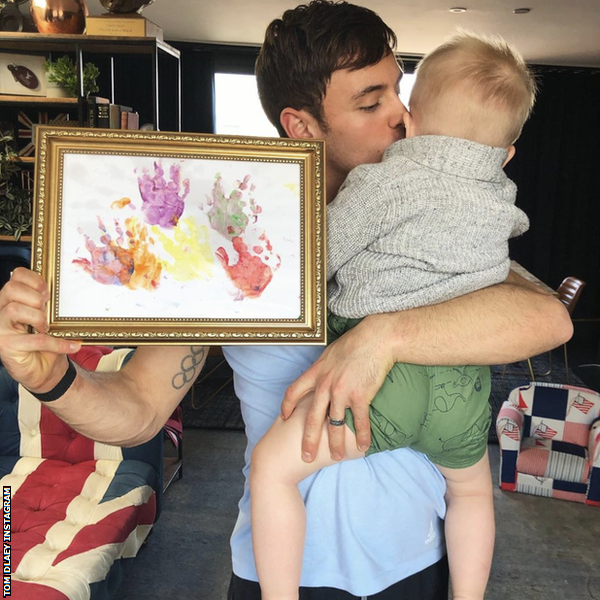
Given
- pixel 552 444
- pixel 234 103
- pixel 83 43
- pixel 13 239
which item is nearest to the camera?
pixel 552 444

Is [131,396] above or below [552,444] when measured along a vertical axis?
above

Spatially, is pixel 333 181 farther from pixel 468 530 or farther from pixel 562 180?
pixel 562 180

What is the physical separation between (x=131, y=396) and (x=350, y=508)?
48cm

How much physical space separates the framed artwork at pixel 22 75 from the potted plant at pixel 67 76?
107 millimetres

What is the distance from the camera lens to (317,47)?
135 cm

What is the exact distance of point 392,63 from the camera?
4.60 feet

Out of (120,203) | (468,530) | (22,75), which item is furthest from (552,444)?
(22,75)

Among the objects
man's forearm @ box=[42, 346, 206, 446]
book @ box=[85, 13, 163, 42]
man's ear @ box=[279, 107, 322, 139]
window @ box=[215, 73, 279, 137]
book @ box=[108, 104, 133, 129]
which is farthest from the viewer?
window @ box=[215, 73, 279, 137]

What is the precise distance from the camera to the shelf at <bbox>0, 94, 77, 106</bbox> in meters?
5.48

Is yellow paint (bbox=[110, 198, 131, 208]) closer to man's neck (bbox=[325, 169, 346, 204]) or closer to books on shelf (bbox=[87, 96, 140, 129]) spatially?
man's neck (bbox=[325, 169, 346, 204])

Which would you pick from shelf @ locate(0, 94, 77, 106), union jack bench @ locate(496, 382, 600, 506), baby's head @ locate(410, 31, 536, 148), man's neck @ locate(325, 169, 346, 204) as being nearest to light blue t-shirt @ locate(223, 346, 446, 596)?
man's neck @ locate(325, 169, 346, 204)

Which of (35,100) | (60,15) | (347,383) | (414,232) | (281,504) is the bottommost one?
(281,504)

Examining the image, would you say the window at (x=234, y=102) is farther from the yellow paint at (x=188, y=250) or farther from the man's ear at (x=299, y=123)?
the yellow paint at (x=188, y=250)

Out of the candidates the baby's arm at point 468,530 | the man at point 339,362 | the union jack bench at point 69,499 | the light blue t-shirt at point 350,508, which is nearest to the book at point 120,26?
the union jack bench at point 69,499
